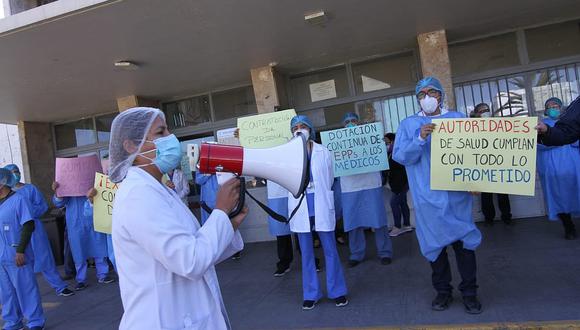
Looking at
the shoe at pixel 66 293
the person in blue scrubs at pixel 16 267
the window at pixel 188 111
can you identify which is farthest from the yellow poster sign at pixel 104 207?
the window at pixel 188 111

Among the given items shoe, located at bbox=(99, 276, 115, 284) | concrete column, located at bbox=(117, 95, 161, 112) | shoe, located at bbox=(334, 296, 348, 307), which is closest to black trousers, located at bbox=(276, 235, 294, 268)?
shoe, located at bbox=(334, 296, 348, 307)

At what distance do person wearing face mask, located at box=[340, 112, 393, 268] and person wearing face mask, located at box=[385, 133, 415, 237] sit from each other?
124 cm

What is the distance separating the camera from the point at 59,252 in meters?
8.76

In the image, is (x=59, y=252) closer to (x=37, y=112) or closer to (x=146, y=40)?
(x=37, y=112)

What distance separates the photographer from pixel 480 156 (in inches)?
142

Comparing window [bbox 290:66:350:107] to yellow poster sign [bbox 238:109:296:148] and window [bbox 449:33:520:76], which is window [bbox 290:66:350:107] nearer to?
window [bbox 449:33:520:76]

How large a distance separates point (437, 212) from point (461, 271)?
56 cm

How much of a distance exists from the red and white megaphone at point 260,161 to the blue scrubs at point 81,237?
17.7 feet

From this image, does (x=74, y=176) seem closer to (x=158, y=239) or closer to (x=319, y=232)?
(x=319, y=232)

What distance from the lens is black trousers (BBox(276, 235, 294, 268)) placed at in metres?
5.90

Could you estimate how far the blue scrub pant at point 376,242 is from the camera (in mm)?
5637

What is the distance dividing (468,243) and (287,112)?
262cm

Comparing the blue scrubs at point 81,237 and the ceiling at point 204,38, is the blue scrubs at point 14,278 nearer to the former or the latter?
the blue scrubs at point 81,237

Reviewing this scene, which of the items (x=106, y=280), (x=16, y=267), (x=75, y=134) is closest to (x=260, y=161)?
(x=16, y=267)
